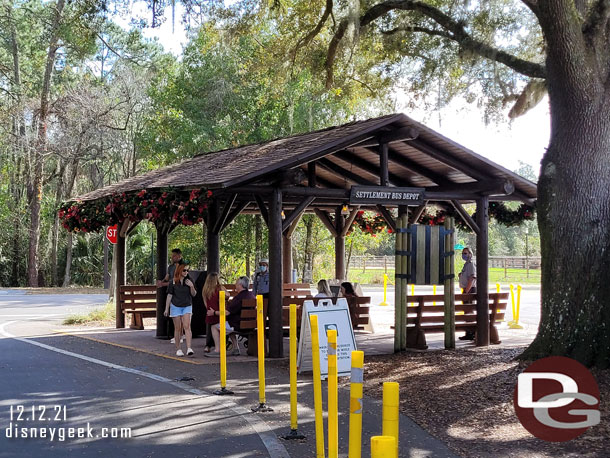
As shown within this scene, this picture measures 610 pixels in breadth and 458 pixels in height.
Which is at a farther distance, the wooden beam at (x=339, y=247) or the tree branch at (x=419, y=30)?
the wooden beam at (x=339, y=247)

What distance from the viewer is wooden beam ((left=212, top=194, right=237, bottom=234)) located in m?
14.6

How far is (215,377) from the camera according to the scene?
11.3 m

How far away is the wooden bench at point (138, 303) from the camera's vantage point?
18.4 meters

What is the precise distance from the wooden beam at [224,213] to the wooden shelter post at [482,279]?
16.2ft

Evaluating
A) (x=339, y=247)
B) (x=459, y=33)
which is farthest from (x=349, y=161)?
(x=339, y=247)

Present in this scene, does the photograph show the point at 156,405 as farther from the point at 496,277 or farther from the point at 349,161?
the point at 496,277

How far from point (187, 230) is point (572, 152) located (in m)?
20.3

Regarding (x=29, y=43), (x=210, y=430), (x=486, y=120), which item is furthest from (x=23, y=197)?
(x=210, y=430)

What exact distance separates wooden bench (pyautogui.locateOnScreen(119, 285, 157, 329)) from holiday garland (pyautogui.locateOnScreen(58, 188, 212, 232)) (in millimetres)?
1940

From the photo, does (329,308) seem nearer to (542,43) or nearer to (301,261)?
(542,43)

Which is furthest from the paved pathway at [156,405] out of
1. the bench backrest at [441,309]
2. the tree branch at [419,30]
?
the tree branch at [419,30]

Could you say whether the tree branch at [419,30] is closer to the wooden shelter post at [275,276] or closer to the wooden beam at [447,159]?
the wooden beam at [447,159]

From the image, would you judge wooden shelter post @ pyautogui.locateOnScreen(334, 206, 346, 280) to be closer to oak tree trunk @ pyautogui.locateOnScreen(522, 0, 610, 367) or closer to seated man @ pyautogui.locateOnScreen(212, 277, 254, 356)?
seated man @ pyautogui.locateOnScreen(212, 277, 254, 356)

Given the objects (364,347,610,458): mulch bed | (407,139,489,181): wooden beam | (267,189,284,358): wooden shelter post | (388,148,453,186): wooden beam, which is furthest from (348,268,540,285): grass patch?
(364,347,610,458): mulch bed
